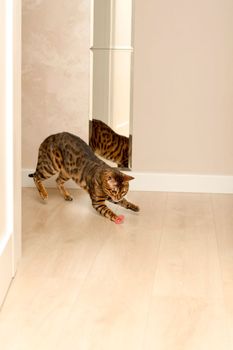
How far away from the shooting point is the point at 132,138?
14.4ft

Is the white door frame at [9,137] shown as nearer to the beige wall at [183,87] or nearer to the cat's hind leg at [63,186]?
the cat's hind leg at [63,186]

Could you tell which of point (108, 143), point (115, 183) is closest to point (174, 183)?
point (108, 143)

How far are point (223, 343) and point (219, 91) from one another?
100 inches

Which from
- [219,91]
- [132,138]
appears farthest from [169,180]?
[219,91]

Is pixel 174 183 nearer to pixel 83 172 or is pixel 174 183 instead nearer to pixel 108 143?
pixel 108 143

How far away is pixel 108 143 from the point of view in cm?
439

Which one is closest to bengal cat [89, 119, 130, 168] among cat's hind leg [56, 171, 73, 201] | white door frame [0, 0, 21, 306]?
cat's hind leg [56, 171, 73, 201]

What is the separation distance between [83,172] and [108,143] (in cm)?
69

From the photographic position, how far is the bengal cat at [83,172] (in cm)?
350

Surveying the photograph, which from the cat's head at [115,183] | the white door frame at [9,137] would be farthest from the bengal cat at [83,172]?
the white door frame at [9,137]

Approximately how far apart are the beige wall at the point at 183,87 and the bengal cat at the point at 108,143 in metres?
0.07

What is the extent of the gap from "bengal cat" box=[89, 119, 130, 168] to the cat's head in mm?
876

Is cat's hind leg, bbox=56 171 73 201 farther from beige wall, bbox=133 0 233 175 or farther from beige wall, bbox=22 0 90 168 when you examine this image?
beige wall, bbox=133 0 233 175

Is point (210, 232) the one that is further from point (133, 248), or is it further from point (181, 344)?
point (181, 344)
